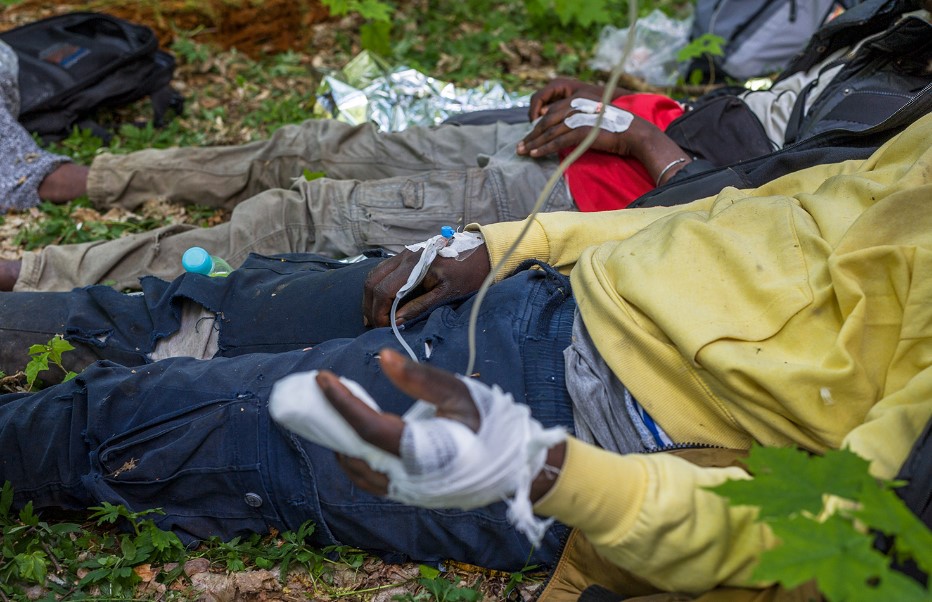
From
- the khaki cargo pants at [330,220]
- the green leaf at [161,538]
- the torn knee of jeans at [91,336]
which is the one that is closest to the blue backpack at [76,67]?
the khaki cargo pants at [330,220]

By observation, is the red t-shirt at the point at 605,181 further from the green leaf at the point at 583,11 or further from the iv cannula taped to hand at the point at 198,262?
the green leaf at the point at 583,11

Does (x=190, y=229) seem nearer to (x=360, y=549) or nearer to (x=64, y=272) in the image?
(x=64, y=272)

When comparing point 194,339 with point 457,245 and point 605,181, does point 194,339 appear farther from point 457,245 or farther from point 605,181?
point 605,181

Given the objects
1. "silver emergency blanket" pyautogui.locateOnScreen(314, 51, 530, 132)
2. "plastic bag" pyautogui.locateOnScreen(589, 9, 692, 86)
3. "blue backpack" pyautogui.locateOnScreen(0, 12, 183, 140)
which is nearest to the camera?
"blue backpack" pyautogui.locateOnScreen(0, 12, 183, 140)

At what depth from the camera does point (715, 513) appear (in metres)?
1.31

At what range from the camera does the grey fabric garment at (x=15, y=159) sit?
350cm

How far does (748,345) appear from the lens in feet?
5.25

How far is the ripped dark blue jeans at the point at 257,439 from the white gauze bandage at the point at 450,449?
0.61 metres

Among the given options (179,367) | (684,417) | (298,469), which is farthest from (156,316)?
(684,417)

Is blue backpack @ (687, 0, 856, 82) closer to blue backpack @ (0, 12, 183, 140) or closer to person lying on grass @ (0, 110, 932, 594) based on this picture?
person lying on grass @ (0, 110, 932, 594)

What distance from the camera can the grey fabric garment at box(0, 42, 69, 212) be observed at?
3.50 meters

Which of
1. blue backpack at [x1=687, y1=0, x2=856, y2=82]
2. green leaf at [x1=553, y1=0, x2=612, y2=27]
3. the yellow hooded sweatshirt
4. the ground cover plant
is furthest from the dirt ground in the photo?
the yellow hooded sweatshirt

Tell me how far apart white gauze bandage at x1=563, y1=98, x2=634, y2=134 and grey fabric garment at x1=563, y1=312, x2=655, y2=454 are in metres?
1.41

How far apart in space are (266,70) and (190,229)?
211cm
